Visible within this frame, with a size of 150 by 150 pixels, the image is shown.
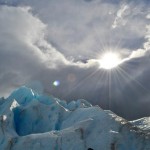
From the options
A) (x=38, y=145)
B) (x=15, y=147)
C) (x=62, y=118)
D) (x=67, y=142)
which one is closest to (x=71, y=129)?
(x=67, y=142)

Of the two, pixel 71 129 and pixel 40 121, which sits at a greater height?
pixel 40 121

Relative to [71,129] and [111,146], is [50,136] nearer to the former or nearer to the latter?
[71,129]

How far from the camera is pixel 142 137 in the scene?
140ft

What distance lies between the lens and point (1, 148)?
48.1 metres

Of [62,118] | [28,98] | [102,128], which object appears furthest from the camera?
[28,98]

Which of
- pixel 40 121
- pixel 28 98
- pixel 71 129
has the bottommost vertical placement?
pixel 71 129

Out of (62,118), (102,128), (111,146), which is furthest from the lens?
(62,118)

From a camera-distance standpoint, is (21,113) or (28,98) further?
(28,98)

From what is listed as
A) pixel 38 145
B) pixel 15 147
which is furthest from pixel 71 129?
pixel 15 147

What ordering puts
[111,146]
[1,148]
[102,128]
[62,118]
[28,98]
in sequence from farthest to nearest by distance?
1. [28,98]
2. [62,118]
3. [1,148]
4. [102,128]
5. [111,146]

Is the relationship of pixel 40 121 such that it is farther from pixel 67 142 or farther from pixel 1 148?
pixel 67 142

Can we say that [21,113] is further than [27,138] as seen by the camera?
Yes

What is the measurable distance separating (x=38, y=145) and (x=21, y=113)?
1680 centimetres

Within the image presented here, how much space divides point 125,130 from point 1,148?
685 inches
